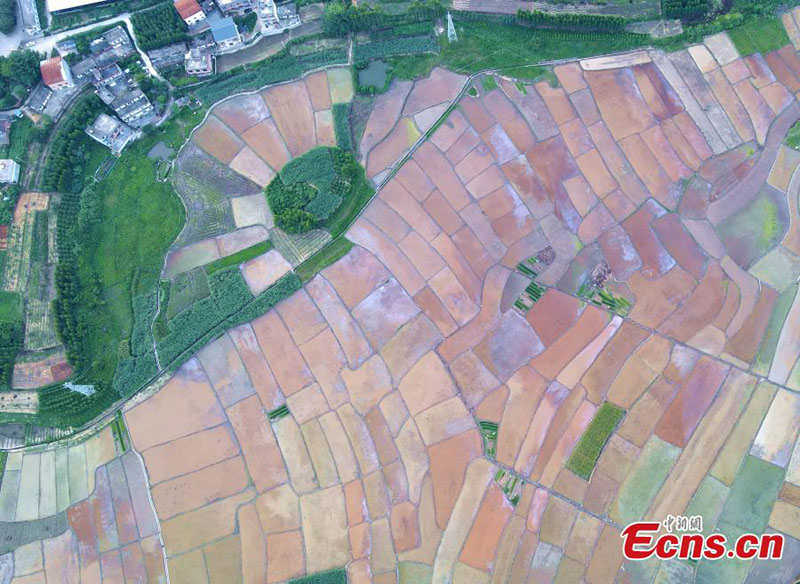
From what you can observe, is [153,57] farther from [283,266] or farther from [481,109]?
[481,109]

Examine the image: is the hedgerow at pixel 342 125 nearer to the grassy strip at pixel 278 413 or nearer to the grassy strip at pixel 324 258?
the grassy strip at pixel 324 258

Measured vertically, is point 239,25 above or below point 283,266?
above

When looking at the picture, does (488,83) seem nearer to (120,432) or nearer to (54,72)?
(54,72)

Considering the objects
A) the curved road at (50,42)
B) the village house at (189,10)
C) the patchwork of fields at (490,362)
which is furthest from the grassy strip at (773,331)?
the curved road at (50,42)

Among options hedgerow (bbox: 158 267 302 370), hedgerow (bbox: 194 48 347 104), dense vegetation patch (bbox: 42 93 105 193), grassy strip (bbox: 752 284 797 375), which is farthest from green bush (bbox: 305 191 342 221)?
grassy strip (bbox: 752 284 797 375)

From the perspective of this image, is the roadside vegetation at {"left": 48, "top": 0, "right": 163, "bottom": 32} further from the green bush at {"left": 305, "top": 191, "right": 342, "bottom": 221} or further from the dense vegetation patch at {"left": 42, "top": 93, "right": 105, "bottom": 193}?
the green bush at {"left": 305, "top": 191, "right": 342, "bottom": 221}

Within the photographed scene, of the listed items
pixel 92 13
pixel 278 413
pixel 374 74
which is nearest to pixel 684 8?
pixel 374 74

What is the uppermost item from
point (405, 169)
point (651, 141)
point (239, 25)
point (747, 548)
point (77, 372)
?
point (239, 25)

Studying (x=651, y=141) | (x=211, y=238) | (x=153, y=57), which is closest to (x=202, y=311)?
(x=211, y=238)
